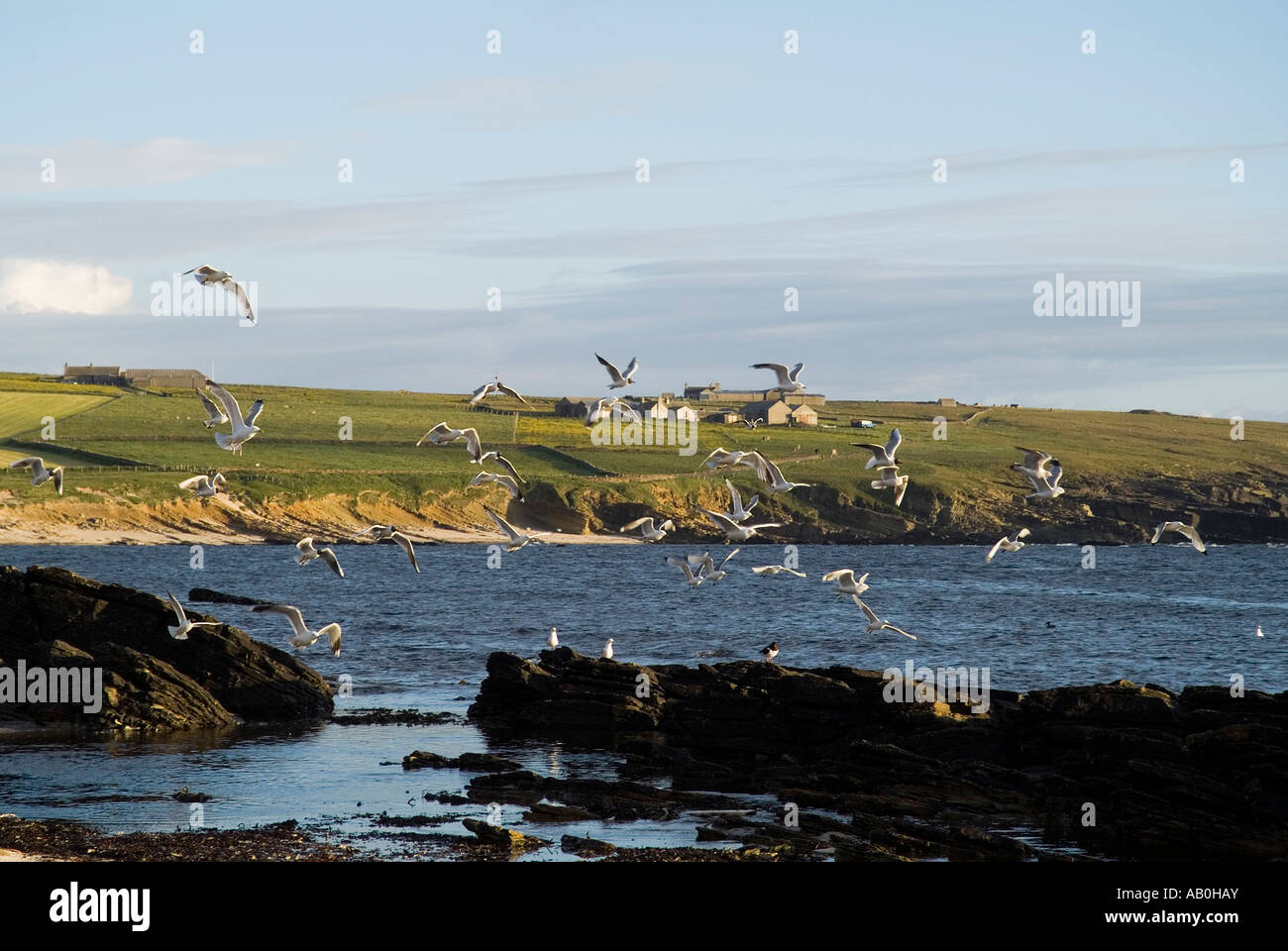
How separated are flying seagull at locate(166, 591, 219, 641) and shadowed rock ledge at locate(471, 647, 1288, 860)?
26.8ft

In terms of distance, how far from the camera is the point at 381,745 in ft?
114

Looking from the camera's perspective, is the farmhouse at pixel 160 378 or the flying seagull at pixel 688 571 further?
the farmhouse at pixel 160 378

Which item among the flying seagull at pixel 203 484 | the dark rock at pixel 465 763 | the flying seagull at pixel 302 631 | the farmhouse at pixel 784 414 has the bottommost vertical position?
the dark rock at pixel 465 763

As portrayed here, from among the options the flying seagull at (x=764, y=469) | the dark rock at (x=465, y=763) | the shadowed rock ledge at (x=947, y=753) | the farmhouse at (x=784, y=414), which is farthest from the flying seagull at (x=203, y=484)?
the farmhouse at (x=784, y=414)

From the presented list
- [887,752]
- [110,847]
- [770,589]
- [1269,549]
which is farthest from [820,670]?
[1269,549]

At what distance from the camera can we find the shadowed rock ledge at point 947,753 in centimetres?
2588

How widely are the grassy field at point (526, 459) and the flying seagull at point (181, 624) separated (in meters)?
84.2

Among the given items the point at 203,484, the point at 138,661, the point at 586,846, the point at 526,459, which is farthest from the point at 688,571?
the point at 526,459

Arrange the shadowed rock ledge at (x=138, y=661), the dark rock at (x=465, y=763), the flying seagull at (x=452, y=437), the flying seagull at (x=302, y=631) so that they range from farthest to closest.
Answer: the shadowed rock ledge at (x=138, y=661)
the dark rock at (x=465, y=763)
the flying seagull at (x=452, y=437)
the flying seagull at (x=302, y=631)

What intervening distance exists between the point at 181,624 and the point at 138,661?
2.13 metres

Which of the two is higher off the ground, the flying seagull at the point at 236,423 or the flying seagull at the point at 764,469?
the flying seagull at the point at 236,423

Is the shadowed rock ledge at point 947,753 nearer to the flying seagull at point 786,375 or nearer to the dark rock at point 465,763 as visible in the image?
the dark rock at point 465,763

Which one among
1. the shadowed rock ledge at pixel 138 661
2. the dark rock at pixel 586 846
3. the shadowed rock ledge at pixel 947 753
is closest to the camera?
the dark rock at pixel 586 846

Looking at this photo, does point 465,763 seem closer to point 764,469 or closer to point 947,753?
point 764,469
